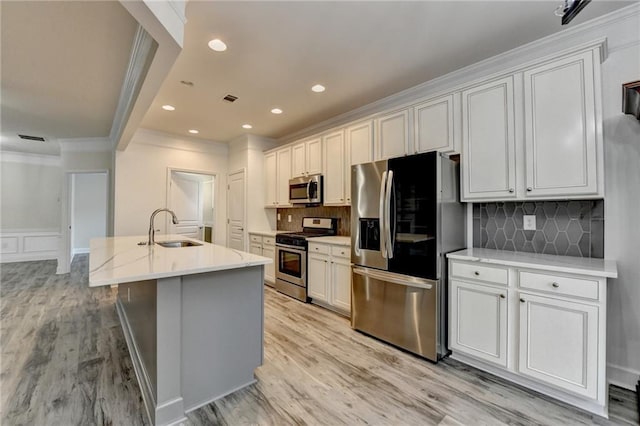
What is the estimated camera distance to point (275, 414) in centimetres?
171

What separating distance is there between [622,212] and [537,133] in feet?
2.72

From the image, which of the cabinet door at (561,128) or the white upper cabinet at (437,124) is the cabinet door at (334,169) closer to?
the white upper cabinet at (437,124)

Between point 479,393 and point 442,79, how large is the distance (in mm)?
2877

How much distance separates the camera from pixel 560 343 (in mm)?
1787

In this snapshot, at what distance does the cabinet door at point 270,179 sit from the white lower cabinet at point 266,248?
666mm

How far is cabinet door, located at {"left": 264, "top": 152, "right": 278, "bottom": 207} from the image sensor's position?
16.1 feet

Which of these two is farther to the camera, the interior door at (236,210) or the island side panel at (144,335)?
the interior door at (236,210)

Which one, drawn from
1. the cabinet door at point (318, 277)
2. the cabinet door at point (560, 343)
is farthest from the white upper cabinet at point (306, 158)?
the cabinet door at point (560, 343)

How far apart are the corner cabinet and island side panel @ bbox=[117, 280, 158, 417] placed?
8.44 feet

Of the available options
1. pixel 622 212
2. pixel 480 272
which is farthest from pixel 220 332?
pixel 622 212

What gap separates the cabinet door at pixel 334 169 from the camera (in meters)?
3.70

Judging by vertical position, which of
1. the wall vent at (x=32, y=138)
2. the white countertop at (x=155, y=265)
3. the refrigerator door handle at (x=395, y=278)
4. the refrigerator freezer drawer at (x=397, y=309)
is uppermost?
the wall vent at (x=32, y=138)

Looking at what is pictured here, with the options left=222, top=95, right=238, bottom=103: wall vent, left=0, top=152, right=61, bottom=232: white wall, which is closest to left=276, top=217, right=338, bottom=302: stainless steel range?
left=222, top=95, right=238, bottom=103: wall vent

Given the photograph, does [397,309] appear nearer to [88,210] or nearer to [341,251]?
[341,251]
